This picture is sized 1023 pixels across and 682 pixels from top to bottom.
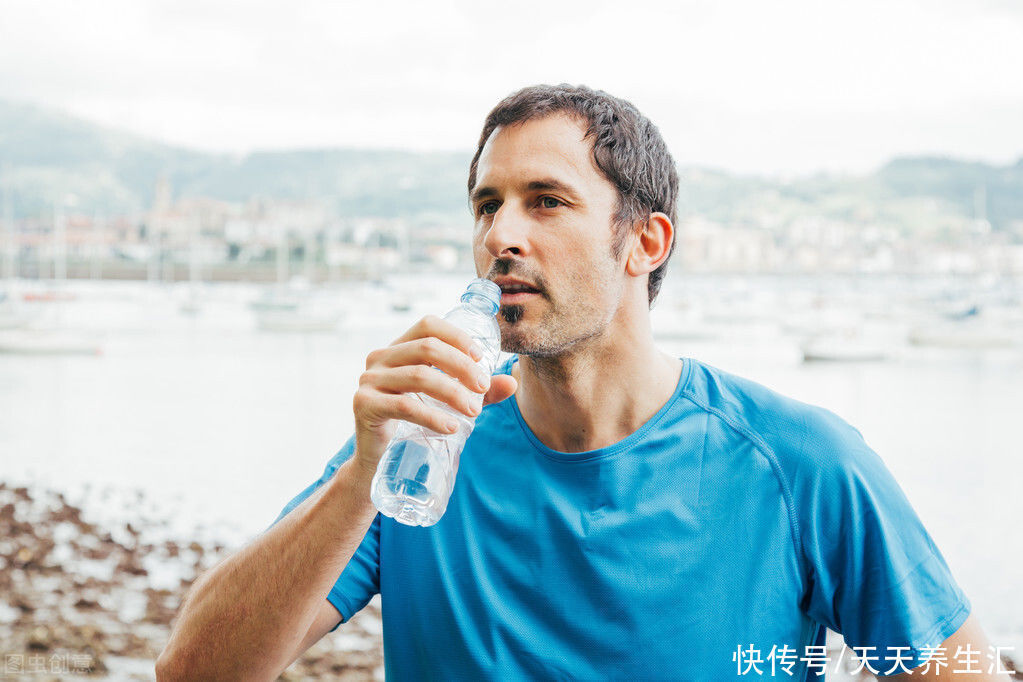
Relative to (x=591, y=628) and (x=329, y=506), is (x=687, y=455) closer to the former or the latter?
(x=591, y=628)

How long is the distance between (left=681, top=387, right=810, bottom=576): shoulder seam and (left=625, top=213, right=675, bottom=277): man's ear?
7.4 inches

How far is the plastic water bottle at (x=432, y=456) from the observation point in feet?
3.47

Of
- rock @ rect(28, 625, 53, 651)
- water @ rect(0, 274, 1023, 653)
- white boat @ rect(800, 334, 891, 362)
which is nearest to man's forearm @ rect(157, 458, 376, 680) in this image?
rock @ rect(28, 625, 53, 651)

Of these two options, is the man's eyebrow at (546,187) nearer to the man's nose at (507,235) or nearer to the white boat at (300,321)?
the man's nose at (507,235)

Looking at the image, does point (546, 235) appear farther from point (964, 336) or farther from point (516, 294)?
point (964, 336)

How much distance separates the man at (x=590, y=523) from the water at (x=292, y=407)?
449 cm

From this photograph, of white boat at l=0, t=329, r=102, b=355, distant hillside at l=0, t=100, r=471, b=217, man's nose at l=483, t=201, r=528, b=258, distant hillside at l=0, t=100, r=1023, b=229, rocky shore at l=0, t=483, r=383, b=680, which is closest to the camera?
man's nose at l=483, t=201, r=528, b=258

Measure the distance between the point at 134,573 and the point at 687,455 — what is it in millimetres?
4744

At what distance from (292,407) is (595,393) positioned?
16.4m

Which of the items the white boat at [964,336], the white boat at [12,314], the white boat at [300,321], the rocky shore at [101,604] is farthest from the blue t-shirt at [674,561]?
the white boat at [300,321]

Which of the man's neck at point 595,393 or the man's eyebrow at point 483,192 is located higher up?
the man's eyebrow at point 483,192

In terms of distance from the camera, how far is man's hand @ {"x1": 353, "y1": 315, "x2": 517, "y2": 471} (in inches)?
34.4

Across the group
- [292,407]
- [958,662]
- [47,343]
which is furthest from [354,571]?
[47,343]

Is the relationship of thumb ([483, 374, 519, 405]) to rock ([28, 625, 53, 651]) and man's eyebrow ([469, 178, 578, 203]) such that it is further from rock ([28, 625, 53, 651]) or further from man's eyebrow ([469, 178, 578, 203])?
rock ([28, 625, 53, 651])
